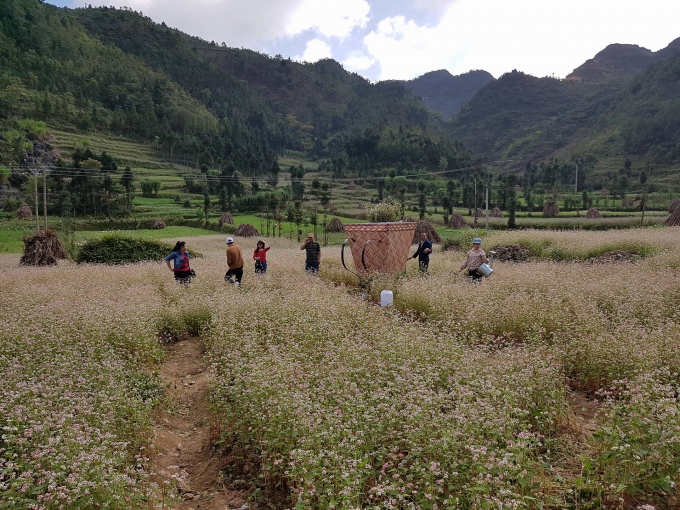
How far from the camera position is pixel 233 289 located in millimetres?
11258

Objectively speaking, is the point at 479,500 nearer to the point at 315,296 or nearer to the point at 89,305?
the point at 315,296

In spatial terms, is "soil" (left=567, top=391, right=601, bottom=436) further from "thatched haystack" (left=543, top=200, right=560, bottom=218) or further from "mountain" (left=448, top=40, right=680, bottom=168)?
"mountain" (left=448, top=40, right=680, bottom=168)

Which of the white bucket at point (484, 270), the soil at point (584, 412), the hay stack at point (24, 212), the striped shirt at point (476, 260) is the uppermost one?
the hay stack at point (24, 212)

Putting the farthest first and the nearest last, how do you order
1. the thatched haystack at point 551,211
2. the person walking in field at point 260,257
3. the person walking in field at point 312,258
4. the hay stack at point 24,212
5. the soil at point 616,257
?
the thatched haystack at point 551,211, the hay stack at point 24,212, the soil at point 616,257, the person walking in field at point 312,258, the person walking in field at point 260,257

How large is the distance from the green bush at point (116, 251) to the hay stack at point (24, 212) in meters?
32.1

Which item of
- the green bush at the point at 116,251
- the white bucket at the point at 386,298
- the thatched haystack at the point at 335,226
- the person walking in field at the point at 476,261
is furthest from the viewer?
the thatched haystack at the point at 335,226

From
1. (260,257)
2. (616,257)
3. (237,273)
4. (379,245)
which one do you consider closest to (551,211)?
(616,257)

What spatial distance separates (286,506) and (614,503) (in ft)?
8.97

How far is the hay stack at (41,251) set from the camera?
70.4 ft

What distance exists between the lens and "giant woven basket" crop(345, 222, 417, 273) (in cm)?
1292

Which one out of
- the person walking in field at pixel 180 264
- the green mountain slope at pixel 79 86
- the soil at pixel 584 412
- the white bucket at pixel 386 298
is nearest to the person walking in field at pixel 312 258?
the person walking in field at pixel 180 264

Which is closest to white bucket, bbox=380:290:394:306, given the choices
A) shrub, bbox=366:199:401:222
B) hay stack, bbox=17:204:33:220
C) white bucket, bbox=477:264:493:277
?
white bucket, bbox=477:264:493:277

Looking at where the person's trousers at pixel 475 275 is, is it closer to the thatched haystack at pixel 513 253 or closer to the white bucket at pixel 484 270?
the white bucket at pixel 484 270

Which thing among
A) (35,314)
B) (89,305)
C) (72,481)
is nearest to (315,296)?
(89,305)
